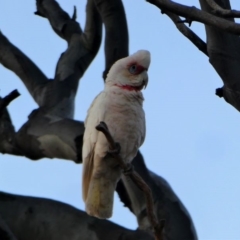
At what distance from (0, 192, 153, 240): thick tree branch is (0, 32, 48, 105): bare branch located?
1093mm

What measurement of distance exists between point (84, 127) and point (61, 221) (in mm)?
609

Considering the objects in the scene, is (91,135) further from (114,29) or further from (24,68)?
(24,68)

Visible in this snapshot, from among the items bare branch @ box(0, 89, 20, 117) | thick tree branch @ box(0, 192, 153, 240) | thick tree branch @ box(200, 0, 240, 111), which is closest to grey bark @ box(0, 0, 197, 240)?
thick tree branch @ box(0, 192, 153, 240)

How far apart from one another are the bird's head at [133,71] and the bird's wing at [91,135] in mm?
98

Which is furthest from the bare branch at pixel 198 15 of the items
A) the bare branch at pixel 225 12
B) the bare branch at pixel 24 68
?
the bare branch at pixel 24 68

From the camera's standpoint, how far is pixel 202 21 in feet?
6.89

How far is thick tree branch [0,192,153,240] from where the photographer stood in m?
2.86

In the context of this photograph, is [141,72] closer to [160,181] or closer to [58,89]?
[160,181]

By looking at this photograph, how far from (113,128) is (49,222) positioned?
0.48 m

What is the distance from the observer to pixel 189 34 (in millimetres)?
2469

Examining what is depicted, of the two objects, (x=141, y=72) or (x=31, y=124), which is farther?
(x=31, y=124)

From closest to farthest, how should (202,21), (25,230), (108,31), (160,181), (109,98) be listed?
1. (202,21)
2. (25,230)
3. (109,98)
4. (160,181)
5. (108,31)

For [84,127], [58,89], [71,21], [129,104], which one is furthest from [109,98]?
[71,21]

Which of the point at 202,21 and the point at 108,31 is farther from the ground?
the point at 108,31
